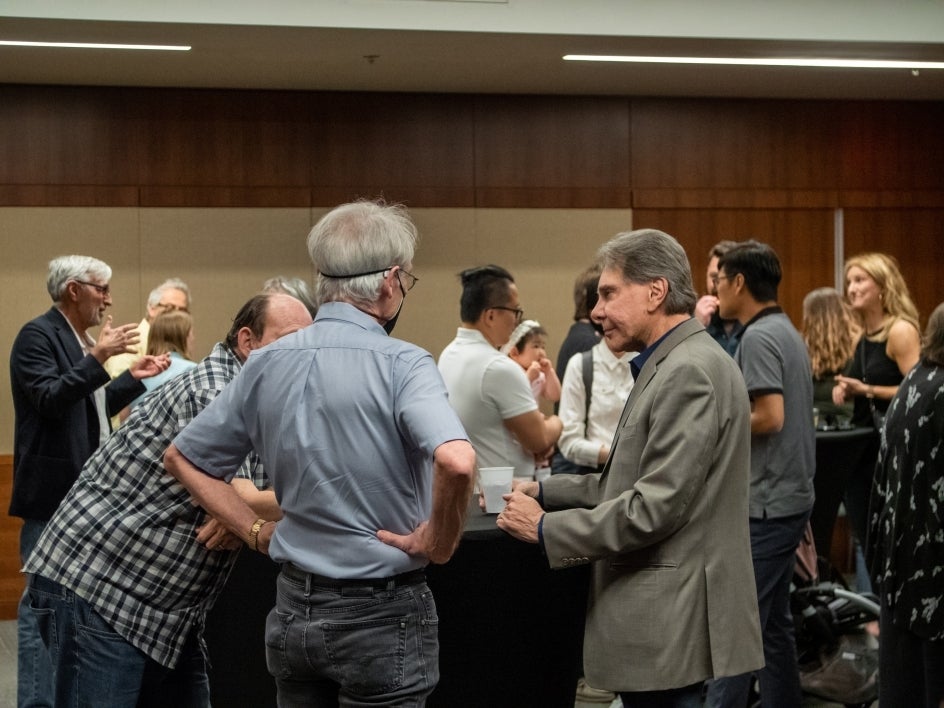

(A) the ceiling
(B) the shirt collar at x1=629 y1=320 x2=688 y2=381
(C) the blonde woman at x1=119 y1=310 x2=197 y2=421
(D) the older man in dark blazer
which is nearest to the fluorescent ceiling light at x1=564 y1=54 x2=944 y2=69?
(A) the ceiling

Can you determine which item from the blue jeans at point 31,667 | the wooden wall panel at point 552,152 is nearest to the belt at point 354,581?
the blue jeans at point 31,667

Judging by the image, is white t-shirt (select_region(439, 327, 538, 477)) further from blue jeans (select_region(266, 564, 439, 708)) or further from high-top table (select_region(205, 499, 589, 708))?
blue jeans (select_region(266, 564, 439, 708))

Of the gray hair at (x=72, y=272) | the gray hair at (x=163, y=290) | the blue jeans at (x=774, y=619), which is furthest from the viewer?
the gray hair at (x=163, y=290)

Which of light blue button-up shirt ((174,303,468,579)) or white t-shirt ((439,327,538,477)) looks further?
white t-shirt ((439,327,538,477))

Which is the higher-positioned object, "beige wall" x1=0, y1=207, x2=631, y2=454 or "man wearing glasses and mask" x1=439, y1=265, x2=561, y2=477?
"beige wall" x1=0, y1=207, x2=631, y2=454

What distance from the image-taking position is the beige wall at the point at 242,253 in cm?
635

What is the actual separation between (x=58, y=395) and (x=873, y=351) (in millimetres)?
3612

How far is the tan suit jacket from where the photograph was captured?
7.11 feet

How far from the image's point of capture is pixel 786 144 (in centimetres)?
723

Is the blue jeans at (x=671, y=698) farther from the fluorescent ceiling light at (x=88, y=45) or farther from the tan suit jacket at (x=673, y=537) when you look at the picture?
the fluorescent ceiling light at (x=88, y=45)

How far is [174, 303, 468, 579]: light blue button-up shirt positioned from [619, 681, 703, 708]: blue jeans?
597 millimetres

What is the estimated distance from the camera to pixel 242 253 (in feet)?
21.7

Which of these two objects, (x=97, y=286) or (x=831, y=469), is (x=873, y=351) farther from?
(x=97, y=286)

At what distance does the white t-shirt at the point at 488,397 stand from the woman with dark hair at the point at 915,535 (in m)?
1.15
